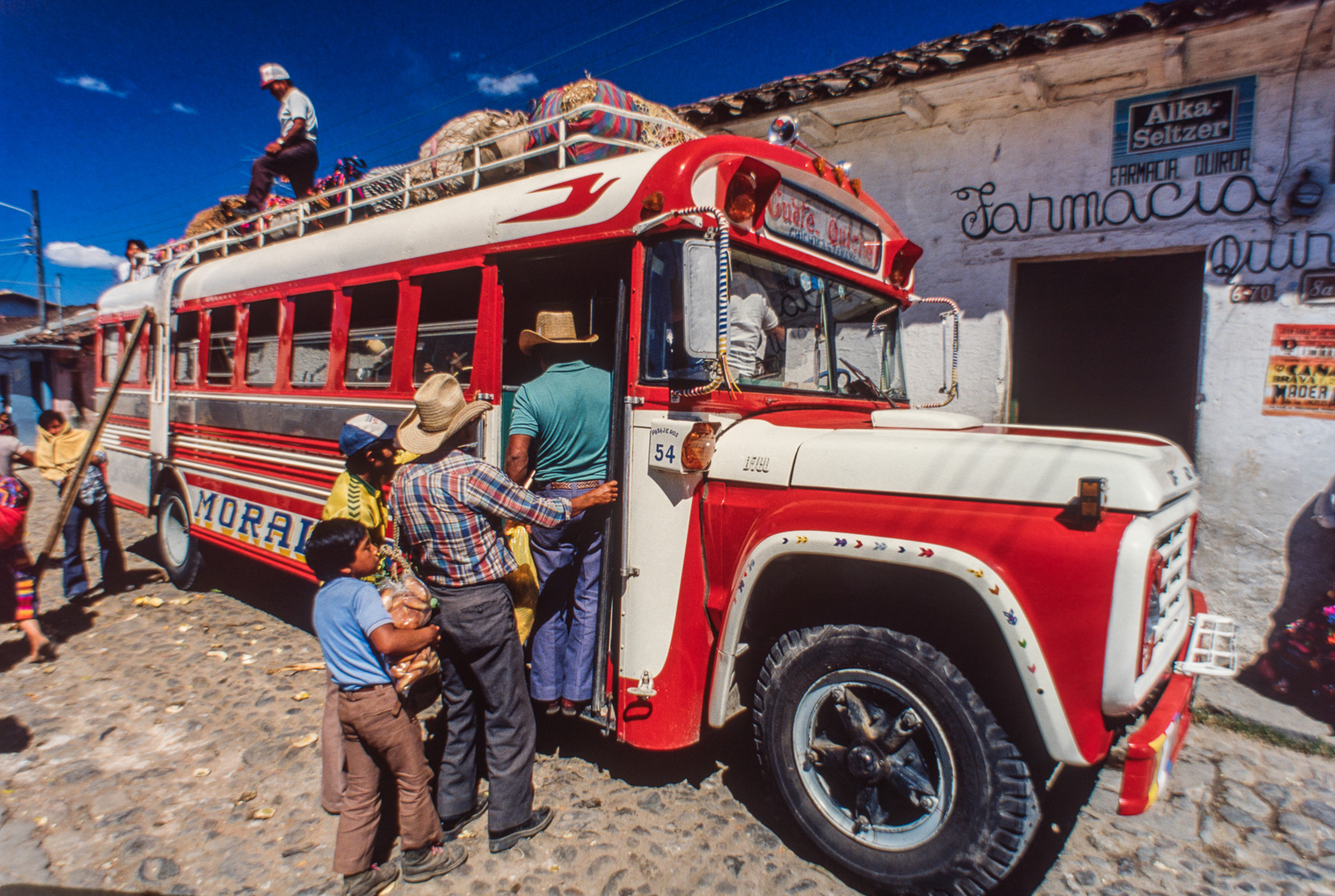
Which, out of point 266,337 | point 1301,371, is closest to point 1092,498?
point 1301,371

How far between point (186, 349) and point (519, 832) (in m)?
5.72

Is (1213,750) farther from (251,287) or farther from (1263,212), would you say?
(251,287)

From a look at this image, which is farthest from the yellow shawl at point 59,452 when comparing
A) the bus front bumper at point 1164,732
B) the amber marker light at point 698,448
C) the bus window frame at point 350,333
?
the bus front bumper at point 1164,732

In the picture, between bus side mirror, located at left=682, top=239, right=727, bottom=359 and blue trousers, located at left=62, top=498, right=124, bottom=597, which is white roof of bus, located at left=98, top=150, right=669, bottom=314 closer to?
bus side mirror, located at left=682, top=239, right=727, bottom=359

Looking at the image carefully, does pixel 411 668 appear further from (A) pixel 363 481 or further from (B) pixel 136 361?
(B) pixel 136 361

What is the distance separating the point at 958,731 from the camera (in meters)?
2.47

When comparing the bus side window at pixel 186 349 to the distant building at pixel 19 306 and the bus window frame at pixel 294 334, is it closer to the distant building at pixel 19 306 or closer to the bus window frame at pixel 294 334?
the bus window frame at pixel 294 334

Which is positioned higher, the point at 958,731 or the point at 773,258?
the point at 773,258

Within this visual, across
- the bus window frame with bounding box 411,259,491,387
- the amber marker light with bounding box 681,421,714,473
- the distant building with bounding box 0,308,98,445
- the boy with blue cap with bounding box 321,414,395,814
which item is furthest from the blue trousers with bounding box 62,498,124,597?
the distant building with bounding box 0,308,98,445

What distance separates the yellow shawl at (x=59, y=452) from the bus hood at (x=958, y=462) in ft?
21.6

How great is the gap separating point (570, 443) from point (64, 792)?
2.98 m

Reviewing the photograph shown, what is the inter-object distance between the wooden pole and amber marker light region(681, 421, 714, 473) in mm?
5296

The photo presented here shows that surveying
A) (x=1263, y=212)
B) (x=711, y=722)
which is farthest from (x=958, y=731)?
(x=1263, y=212)

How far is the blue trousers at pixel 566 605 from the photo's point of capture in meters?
3.52
